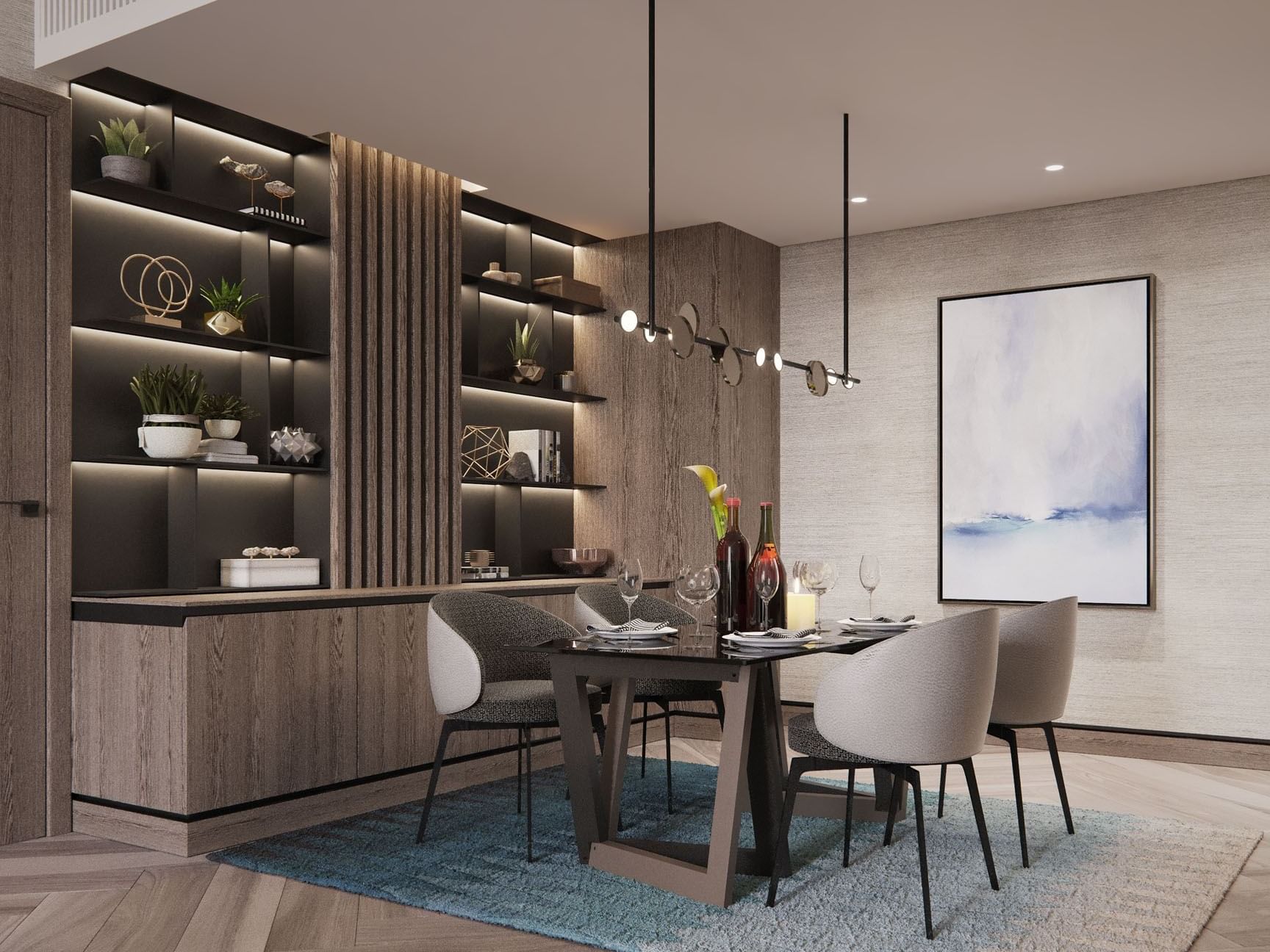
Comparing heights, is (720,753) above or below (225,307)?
below

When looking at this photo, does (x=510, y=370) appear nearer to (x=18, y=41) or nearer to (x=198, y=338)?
(x=198, y=338)

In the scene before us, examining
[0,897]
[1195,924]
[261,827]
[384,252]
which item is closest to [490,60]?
[384,252]

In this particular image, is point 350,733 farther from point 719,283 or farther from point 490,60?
point 719,283

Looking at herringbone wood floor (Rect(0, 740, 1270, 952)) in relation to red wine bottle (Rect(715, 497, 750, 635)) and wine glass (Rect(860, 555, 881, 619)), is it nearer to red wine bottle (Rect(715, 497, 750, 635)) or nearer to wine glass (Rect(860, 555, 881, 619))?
red wine bottle (Rect(715, 497, 750, 635))

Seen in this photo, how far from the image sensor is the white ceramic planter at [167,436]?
4305 mm

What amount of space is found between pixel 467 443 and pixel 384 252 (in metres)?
1.14

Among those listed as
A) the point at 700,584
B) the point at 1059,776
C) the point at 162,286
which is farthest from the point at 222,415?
the point at 1059,776

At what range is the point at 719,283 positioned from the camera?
20.4 ft

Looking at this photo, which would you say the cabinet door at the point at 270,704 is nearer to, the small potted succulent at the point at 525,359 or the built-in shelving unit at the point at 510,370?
the built-in shelving unit at the point at 510,370

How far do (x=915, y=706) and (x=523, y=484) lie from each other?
319 cm

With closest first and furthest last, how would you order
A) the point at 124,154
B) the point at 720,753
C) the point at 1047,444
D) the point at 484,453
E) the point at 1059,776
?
the point at 720,753 → the point at 1059,776 → the point at 124,154 → the point at 1047,444 → the point at 484,453

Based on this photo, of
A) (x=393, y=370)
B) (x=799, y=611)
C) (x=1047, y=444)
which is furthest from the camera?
(x=1047, y=444)

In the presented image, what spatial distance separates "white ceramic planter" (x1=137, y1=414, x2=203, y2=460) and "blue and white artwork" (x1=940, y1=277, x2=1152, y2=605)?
12.2ft

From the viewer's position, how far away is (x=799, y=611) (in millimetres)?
3812
